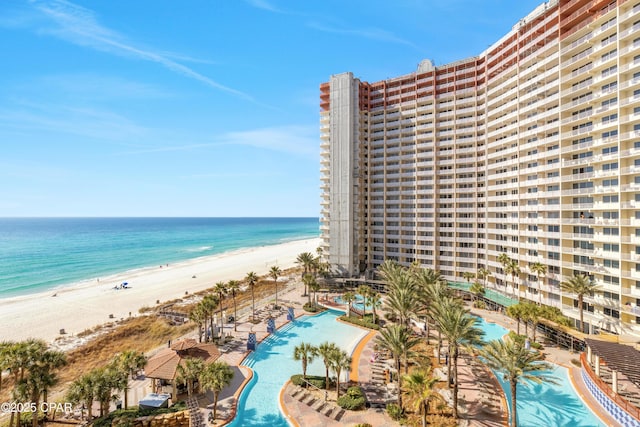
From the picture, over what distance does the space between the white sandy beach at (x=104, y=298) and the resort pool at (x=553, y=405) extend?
63.7m

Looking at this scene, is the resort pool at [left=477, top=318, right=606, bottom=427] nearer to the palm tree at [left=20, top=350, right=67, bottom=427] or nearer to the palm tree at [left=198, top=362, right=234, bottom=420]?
the palm tree at [left=198, top=362, right=234, bottom=420]

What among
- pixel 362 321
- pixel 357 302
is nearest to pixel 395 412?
pixel 362 321

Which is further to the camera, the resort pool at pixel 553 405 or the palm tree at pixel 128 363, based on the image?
the palm tree at pixel 128 363

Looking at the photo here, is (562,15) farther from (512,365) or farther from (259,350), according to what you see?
(259,350)

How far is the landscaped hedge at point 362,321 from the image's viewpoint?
4484 cm

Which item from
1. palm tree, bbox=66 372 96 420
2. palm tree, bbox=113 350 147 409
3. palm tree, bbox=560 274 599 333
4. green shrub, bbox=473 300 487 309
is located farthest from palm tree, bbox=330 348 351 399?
green shrub, bbox=473 300 487 309

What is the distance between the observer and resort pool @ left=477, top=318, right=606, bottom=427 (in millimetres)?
24047

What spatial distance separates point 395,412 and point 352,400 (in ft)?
11.8

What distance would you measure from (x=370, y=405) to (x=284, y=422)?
739 centimetres

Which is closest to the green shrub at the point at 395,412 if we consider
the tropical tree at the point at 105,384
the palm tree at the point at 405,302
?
the palm tree at the point at 405,302

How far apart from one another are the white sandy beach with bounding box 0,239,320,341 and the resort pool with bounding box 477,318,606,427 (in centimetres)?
6367

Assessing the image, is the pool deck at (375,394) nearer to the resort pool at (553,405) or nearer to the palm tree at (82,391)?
the resort pool at (553,405)

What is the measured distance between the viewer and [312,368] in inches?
1313

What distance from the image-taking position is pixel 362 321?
152ft
